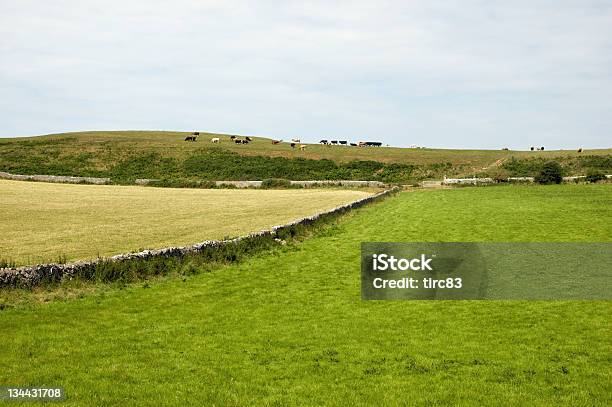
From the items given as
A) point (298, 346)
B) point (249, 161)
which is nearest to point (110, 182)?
point (249, 161)

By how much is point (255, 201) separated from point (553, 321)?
4699cm

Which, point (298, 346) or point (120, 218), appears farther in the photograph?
point (120, 218)

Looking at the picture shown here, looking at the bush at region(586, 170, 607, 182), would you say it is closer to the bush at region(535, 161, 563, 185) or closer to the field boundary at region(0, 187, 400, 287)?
the bush at region(535, 161, 563, 185)

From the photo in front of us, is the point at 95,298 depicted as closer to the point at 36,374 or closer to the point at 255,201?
the point at 36,374

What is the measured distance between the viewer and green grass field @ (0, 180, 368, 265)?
2778 cm

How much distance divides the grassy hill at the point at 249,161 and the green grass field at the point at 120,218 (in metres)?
43.4

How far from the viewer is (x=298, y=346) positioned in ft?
48.3

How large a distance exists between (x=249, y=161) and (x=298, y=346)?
114 meters

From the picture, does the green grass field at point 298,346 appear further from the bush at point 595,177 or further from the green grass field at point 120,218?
the bush at point 595,177

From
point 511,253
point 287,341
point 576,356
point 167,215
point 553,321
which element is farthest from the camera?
point 167,215

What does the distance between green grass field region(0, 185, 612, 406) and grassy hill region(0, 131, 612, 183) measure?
8710 centimetres

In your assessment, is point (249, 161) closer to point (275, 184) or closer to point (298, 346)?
point (275, 184)

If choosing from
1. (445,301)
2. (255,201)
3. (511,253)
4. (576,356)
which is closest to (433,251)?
(511,253)

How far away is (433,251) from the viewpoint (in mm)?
27672
